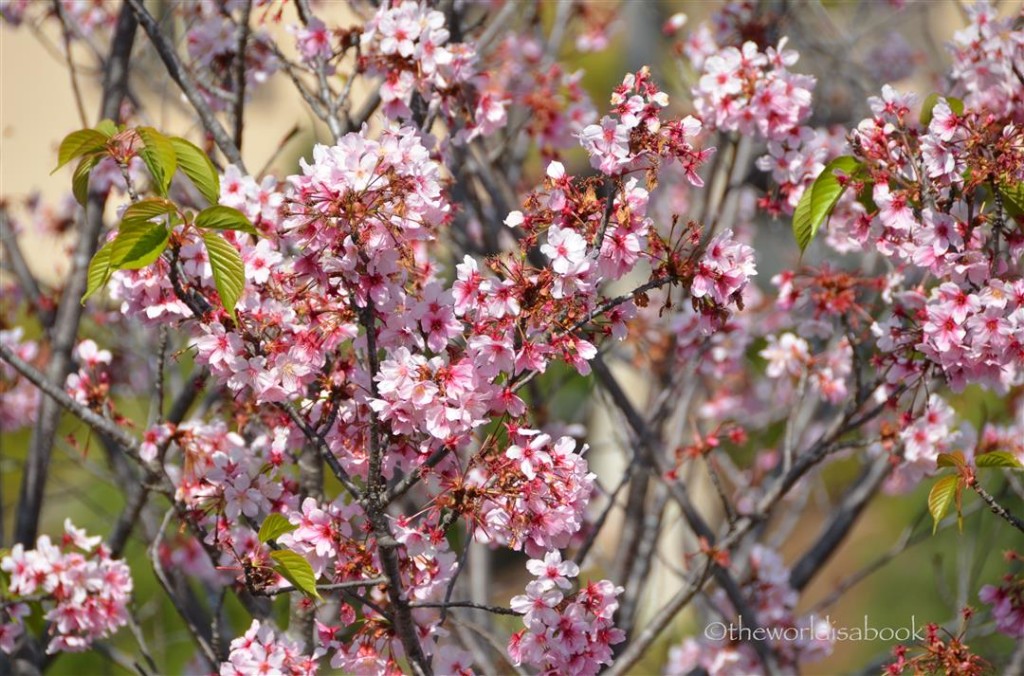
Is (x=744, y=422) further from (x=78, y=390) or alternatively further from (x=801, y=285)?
(x=78, y=390)

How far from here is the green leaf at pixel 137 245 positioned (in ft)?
5.94

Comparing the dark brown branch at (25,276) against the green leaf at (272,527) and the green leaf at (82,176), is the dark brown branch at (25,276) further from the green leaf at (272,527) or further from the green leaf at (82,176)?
the green leaf at (272,527)

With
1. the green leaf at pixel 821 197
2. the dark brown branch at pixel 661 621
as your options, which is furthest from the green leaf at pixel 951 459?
the dark brown branch at pixel 661 621

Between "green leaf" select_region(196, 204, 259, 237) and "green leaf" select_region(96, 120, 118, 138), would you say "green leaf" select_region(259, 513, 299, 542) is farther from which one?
"green leaf" select_region(96, 120, 118, 138)

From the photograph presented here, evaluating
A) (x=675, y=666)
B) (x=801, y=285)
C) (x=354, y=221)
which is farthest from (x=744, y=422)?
(x=354, y=221)

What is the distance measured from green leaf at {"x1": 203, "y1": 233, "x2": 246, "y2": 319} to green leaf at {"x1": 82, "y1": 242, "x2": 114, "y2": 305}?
0.53 ft

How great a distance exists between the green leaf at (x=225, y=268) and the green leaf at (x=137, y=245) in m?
0.08

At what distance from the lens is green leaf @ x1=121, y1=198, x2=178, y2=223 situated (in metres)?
1.84

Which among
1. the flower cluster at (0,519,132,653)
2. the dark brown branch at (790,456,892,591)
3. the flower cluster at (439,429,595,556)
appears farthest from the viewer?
the dark brown branch at (790,456,892,591)

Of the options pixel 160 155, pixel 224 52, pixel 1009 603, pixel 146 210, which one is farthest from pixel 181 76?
pixel 1009 603

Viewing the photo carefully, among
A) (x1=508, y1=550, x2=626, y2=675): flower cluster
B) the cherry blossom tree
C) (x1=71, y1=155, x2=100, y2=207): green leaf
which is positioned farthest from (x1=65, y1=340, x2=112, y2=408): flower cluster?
(x1=508, y1=550, x2=626, y2=675): flower cluster

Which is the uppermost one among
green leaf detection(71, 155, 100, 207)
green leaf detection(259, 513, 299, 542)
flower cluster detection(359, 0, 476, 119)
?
flower cluster detection(359, 0, 476, 119)

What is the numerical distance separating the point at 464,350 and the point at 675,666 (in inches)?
104

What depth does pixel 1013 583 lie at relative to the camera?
2584 mm
